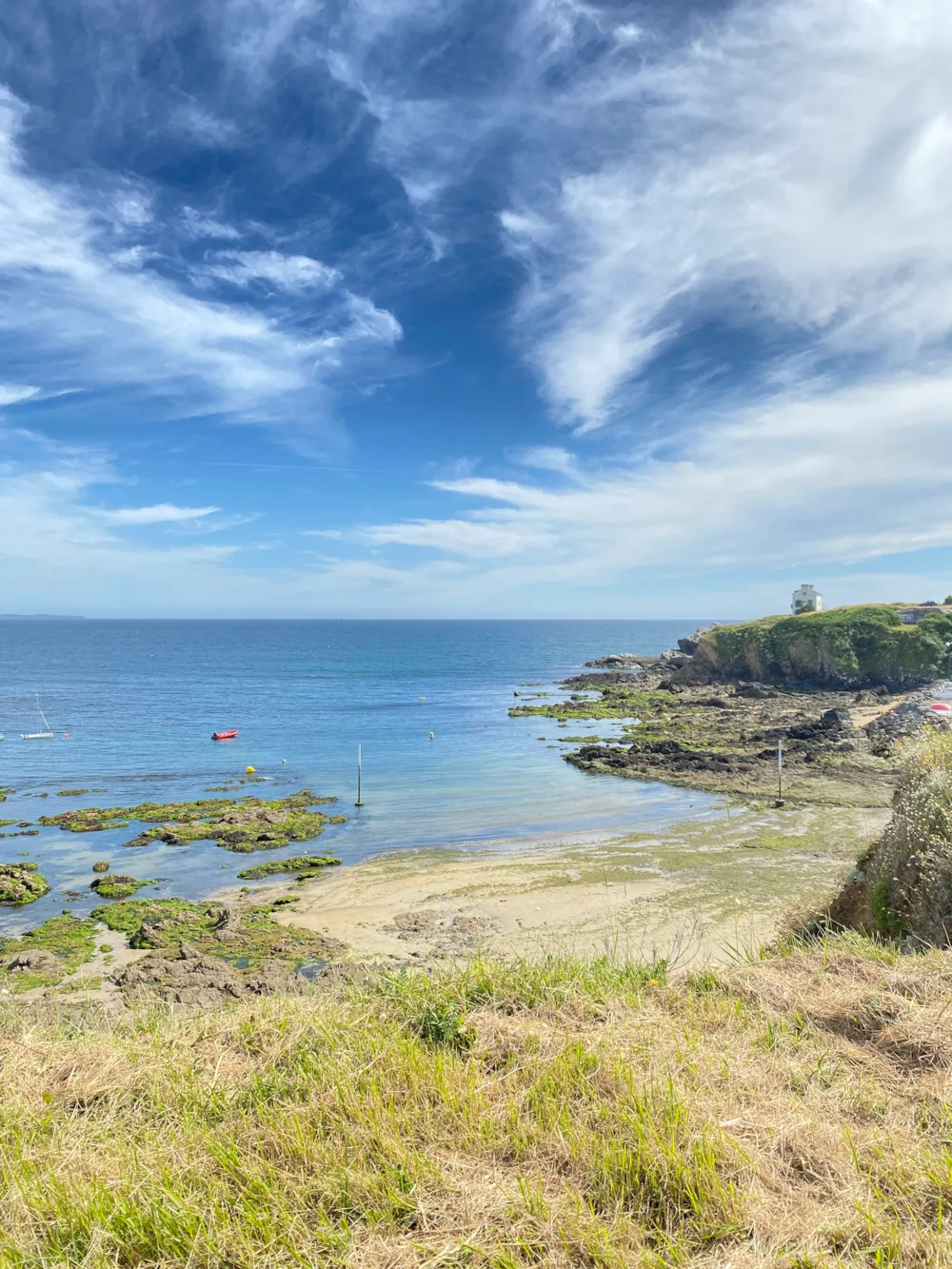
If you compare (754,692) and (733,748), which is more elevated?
(754,692)

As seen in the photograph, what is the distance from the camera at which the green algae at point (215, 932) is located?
51.4 ft

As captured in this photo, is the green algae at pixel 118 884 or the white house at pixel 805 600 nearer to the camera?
the green algae at pixel 118 884

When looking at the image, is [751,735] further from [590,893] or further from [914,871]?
[914,871]

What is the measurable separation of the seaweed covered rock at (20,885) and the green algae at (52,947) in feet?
6.12

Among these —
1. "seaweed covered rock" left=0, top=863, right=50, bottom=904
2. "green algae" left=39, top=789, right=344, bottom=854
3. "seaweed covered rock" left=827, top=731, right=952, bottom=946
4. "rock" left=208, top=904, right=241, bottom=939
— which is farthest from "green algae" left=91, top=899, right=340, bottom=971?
"seaweed covered rock" left=827, top=731, right=952, bottom=946

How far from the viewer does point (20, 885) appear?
19.3 m

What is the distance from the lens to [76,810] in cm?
2836

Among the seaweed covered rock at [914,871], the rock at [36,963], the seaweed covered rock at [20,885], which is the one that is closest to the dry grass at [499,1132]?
the seaweed covered rock at [914,871]

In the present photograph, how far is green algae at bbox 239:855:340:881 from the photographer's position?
21.6 m

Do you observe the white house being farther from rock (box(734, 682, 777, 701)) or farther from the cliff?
rock (box(734, 682, 777, 701))

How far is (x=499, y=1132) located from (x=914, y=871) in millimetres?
7478

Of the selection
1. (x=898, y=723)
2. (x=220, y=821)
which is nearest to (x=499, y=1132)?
(x=220, y=821)

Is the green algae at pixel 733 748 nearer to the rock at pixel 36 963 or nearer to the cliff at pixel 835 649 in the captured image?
the cliff at pixel 835 649

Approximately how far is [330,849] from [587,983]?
1996cm
